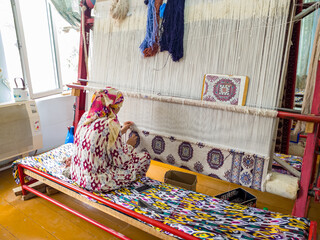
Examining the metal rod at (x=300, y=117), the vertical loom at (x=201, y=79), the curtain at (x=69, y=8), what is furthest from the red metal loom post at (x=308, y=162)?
the curtain at (x=69, y=8)

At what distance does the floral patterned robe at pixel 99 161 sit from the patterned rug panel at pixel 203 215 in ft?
0.28

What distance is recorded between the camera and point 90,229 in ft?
6.21

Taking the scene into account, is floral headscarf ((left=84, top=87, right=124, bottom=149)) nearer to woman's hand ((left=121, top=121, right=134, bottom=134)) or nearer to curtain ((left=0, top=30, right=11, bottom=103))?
woman's hand ((left=121, top=121, right=134, bottom=134))

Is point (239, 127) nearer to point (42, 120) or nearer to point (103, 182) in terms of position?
point (103, 182)

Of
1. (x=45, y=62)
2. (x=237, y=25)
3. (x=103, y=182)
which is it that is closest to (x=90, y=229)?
(x=103, y=182)

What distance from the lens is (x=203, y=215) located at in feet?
4.83

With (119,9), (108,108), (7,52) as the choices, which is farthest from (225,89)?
(7,52)

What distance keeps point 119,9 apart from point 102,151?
1.17m

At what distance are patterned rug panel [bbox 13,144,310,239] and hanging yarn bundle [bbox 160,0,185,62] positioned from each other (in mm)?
1004

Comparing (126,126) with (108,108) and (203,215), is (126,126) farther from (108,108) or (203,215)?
(203,215)

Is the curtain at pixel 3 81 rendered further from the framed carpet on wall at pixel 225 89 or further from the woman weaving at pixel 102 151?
the framed carpet on wall at pixel 225 89

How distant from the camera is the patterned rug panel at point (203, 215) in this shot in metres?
1.27

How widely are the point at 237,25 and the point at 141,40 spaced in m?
0.76

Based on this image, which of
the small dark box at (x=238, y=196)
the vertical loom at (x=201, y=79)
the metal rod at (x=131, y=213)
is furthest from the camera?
the small dark box at (x=238, y=196)
